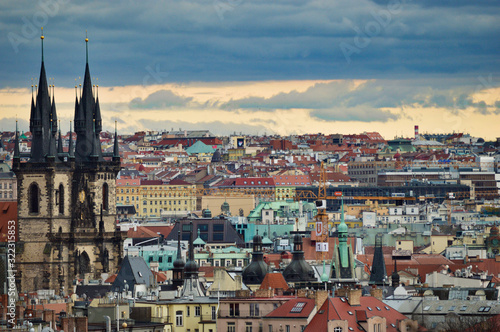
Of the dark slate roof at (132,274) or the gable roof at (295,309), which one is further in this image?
the dark slate roof at (132,274)

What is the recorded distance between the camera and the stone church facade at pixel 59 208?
12012 centimetres

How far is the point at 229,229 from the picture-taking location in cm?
16738

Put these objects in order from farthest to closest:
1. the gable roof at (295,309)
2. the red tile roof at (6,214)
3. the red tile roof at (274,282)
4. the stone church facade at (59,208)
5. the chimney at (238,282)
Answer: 1. the red tile roof at (6,214)
2. the stone church facade at (59,208)
3. the red tile roof at (274,282)
4. the chimney at (238,282)
5. the gable roof at (295,309)

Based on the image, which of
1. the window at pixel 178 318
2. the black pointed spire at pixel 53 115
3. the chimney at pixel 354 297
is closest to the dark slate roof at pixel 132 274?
the black pointed spire at pixel 53 115

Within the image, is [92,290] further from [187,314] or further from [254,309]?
[254,309]

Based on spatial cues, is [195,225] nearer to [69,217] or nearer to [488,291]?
[69,217]

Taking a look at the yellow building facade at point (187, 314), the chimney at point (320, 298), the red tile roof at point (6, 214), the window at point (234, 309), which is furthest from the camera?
the red tile roof at point (6, 214)

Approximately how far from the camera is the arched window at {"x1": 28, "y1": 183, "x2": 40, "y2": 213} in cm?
12081

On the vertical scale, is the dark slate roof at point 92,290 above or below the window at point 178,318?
above

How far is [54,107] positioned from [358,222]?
79.1 metres

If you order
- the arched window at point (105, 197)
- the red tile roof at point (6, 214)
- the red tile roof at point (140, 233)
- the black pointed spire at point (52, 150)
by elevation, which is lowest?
the red tile roof at point (140, 233)

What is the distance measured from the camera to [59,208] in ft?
399

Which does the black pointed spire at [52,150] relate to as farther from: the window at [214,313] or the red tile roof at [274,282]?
the window at [214,313]

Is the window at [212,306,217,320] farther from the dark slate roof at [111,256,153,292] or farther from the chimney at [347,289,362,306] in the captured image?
the dark slate roof at [111,256,153,292]
